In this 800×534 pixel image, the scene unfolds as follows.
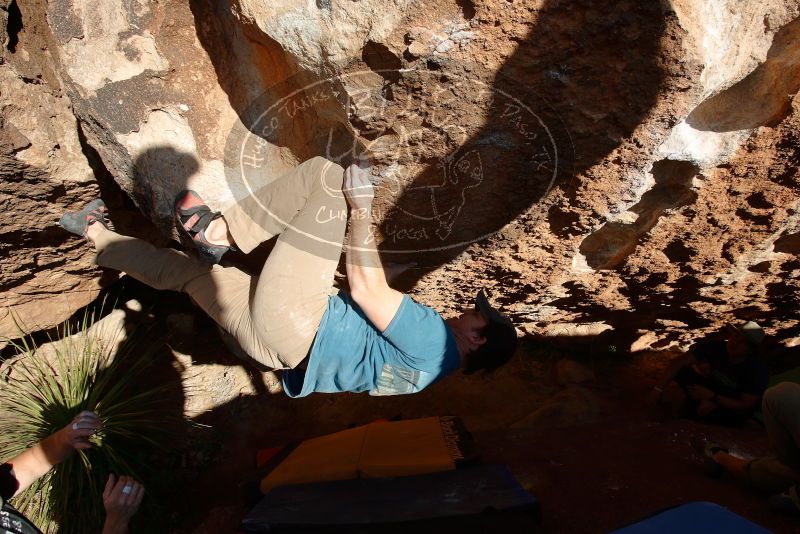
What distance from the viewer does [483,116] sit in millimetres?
1821

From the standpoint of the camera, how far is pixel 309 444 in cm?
308

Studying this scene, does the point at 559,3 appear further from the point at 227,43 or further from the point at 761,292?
the point at 761,292

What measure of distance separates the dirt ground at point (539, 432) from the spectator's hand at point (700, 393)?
224 millimetres

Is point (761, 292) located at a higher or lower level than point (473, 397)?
higher

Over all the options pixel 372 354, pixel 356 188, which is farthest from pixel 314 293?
pixel 356 188

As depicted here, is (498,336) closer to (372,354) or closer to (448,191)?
(372,354)

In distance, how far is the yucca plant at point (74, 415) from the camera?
3053 millimetres

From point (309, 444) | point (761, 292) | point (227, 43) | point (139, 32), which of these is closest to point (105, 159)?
point (139, 32)

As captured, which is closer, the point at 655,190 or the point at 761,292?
the point at 655,190

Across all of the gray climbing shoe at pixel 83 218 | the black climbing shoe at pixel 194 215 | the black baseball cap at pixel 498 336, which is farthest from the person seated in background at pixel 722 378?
the gray climbing shoe at pixel 83 218

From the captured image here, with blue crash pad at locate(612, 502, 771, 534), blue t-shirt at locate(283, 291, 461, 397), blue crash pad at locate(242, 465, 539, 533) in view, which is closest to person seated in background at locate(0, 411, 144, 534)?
blue crash pad at locate(242, 465, 539, 533)

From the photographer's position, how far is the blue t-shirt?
6.98 feet

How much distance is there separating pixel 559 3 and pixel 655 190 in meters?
1.12

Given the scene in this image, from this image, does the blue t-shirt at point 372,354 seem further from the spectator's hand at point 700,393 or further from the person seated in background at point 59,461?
the spectator's hand at point 700,393
